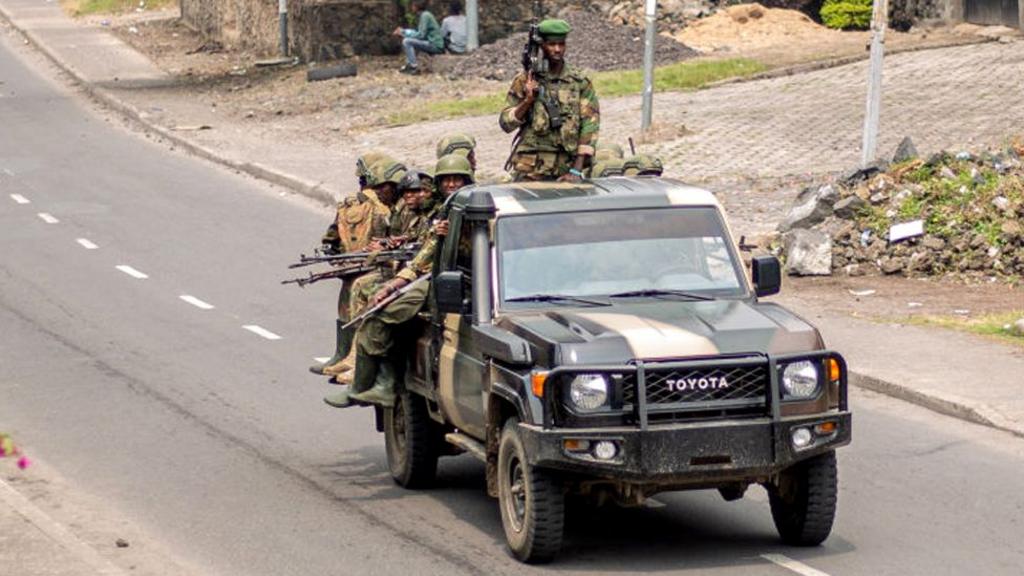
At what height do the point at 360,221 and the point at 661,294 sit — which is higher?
the point at 661,294

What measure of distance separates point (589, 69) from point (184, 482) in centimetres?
2296

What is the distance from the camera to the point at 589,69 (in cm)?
3500

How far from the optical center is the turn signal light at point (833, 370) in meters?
10.1

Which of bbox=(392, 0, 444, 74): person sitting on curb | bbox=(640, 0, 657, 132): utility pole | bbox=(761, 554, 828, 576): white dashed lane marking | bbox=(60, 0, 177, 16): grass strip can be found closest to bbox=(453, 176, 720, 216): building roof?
bbox=(761, 554, 828, 576): white dashed lane marking

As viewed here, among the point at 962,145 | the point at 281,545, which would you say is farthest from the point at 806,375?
the point at 962,145

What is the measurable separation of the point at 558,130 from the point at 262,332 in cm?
386

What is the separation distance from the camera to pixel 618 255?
1104 centimetres

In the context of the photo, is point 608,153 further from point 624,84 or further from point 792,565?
point 624,84

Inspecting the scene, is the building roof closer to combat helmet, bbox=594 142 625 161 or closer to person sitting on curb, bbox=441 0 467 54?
combat helmet, bbox=594 142 625 161

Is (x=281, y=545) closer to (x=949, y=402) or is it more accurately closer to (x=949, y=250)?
(x=949, y=402)

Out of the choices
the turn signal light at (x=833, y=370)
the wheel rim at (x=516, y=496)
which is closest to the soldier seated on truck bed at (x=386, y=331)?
the wheel rim at (x=516, y=496)

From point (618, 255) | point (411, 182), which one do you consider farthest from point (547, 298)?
point (411, 182)

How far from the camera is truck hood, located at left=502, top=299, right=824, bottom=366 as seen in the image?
987cm

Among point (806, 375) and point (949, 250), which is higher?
point (806, 375)
